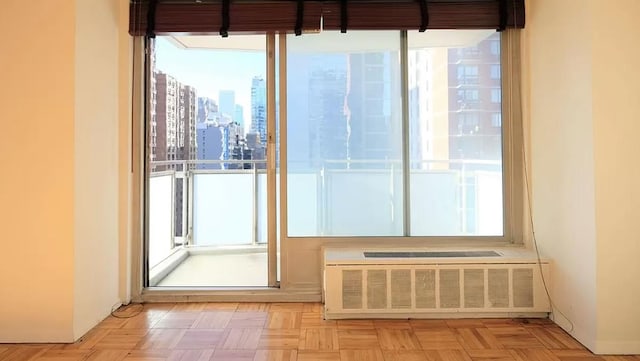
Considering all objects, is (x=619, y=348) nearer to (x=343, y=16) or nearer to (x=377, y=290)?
(x=377, y=290)

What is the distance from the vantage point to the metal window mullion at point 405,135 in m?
3.25

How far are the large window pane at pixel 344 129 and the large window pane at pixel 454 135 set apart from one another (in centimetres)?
16

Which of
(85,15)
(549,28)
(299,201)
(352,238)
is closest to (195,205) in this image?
(299,201)

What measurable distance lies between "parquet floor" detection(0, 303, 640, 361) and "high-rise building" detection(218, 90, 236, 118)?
175cm

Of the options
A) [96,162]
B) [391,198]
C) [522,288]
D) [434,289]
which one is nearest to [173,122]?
[96,162]

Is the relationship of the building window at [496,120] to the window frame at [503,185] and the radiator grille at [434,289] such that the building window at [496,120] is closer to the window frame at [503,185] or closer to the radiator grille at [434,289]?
the window frame at [503,185]

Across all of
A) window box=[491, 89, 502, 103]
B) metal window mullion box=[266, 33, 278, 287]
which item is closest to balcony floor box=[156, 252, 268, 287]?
metal window mullion box=[266, 33, 278, 287]

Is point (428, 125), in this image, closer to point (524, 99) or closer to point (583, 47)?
point (524, 99)

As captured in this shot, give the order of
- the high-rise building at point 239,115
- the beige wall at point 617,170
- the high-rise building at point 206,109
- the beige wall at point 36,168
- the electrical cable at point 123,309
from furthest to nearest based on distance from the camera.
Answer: the high-rise building at point 206,109 → the high-rise building at point 239,115 → the electrical cable at point 123,309 → the beige wall at point 36,168 → the beige wall at point 617,170

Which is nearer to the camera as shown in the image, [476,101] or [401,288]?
[401,288]

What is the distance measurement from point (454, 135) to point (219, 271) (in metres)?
2.44

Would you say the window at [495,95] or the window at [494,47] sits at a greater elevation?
the window at [494,47]

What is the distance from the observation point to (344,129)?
10.8ft

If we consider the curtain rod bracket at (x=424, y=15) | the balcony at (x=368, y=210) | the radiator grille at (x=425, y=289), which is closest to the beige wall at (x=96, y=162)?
the balcony at (x=368, y=210)
